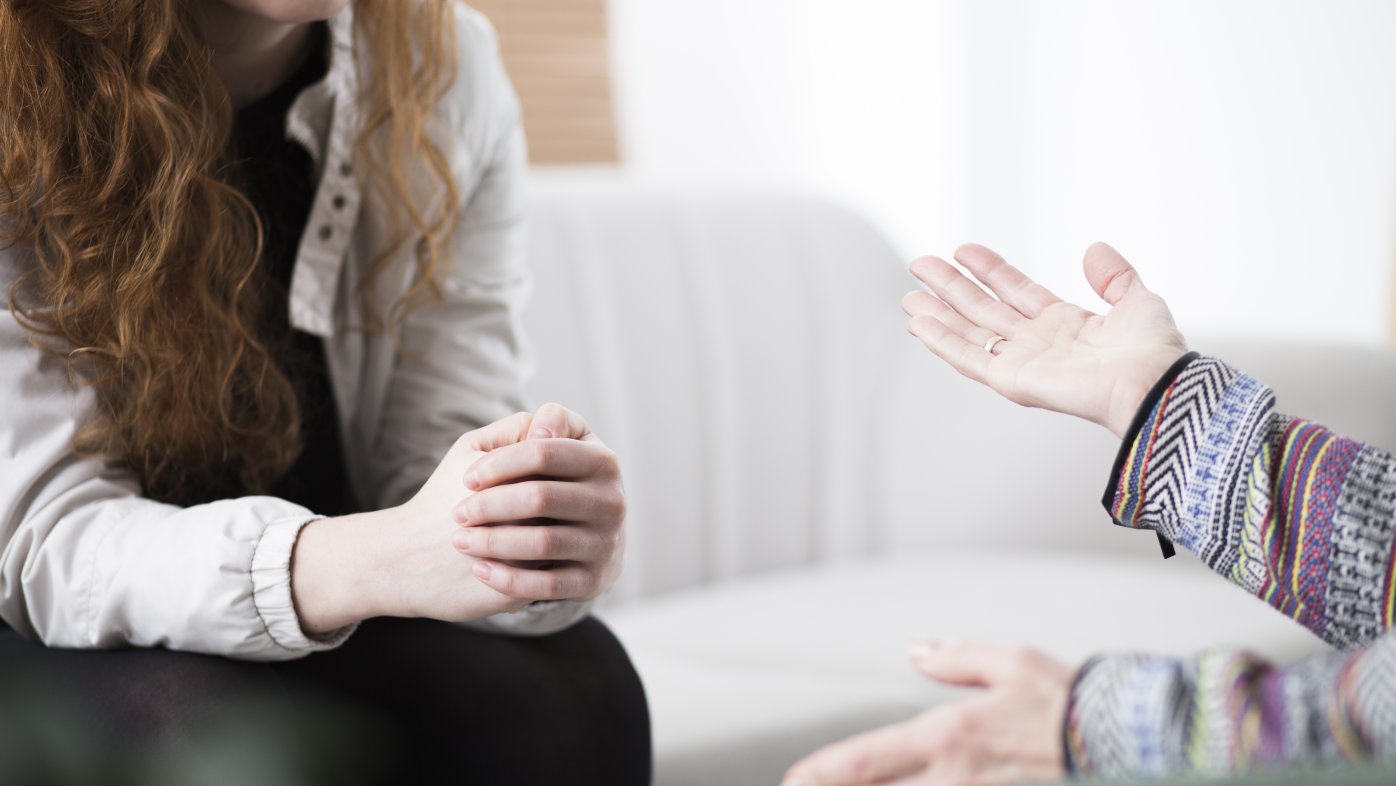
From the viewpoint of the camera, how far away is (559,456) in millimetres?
794

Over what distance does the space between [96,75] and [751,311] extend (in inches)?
38.4

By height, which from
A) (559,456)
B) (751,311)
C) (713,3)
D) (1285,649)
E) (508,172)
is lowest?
(1285,649)

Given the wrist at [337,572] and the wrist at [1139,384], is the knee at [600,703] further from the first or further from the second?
the wrist at [1139,384]

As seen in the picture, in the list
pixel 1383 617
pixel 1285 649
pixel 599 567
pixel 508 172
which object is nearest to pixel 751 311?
pixel 508 172

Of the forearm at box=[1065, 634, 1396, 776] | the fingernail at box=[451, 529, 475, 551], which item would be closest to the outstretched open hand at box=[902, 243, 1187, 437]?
the forearm at box=[1065, 634, 1396, 776]

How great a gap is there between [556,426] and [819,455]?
3.21 feet

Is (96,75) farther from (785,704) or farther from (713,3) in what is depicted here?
(713,3)

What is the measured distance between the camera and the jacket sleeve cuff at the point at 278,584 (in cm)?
83

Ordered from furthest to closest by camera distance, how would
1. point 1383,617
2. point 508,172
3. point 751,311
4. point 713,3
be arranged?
1. point 713,3
2. point 751,311
3. point 508,172
4. point 1383,617

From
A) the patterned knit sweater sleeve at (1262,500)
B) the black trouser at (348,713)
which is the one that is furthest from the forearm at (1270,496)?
the black trouser at (348,713)

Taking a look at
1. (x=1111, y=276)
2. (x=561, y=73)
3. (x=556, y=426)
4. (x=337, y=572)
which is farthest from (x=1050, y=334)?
(x=561, y=73)

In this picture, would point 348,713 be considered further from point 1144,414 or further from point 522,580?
point 1144,414

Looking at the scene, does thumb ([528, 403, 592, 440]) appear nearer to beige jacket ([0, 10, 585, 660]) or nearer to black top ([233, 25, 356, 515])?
beige jacket ([0, 10, 585, 660])

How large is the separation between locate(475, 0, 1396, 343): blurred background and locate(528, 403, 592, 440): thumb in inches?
56.4
